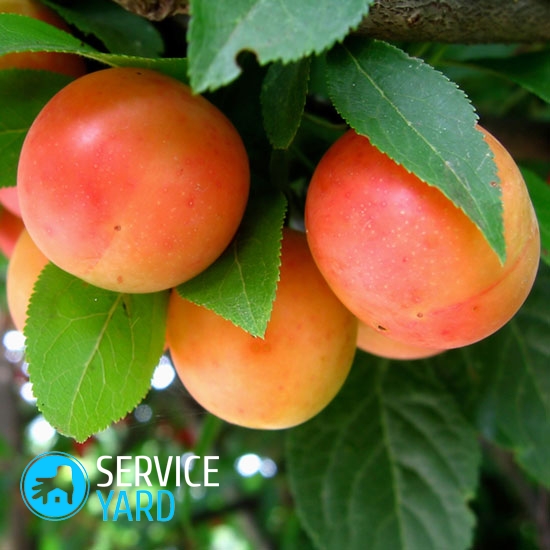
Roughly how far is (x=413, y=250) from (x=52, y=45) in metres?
0.27

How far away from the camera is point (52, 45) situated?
0.45 metres

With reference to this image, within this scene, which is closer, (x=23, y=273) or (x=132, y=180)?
(x=132, y=180)

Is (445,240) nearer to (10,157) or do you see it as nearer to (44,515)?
(10,157)

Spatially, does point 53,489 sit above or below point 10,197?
below

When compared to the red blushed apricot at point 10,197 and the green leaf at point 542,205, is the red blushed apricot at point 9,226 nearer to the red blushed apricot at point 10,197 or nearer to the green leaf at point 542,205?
the red blushed apricot at point 10,197

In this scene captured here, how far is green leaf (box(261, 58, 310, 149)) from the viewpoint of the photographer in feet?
1.55

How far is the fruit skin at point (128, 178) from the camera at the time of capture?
0.44 m

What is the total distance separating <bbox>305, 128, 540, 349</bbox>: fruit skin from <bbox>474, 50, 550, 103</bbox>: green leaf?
7.2 inches

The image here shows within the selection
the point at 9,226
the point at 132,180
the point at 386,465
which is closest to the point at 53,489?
the point at 9,226

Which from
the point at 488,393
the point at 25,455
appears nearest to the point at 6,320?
the point at 25,455

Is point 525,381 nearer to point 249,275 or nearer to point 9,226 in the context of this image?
point 249,275

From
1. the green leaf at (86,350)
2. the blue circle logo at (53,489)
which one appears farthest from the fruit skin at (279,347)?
the blue circle logo at (53,489)

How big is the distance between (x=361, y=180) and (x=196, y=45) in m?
0.15

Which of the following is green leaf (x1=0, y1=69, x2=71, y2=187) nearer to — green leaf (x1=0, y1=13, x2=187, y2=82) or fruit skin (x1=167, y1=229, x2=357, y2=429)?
green leaf (x1=0, y1=13, x2=187, y2=82)
